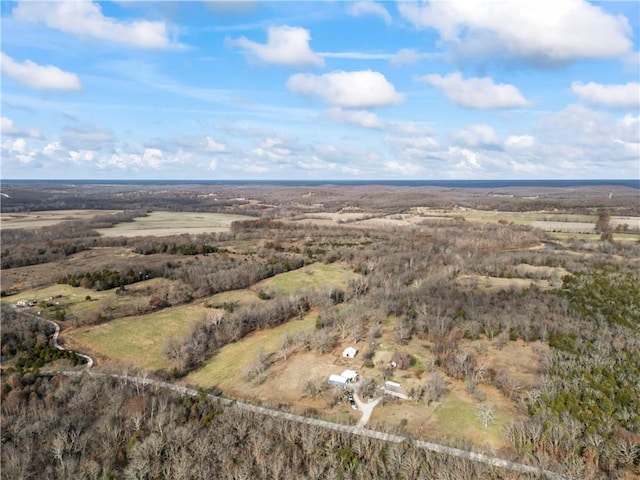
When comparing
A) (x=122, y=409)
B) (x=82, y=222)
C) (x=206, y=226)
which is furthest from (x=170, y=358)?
(x=82, y=222)

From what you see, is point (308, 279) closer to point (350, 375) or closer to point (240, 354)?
point (240, 354)

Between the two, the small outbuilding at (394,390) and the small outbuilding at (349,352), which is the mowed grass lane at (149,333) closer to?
the small outbuilding at (349,352)

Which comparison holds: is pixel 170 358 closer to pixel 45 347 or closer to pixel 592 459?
pixel 45 347

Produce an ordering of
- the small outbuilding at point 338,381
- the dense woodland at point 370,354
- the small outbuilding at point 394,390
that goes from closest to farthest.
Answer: the dense woodland at point 370,354 → the small outbuilding at point 394,390 → the small outbuilding at point 338,381

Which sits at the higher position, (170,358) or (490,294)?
(490,294)

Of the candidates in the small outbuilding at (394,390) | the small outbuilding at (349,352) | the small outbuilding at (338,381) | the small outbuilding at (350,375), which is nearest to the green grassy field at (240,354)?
the small outbuilding at (349,352)
